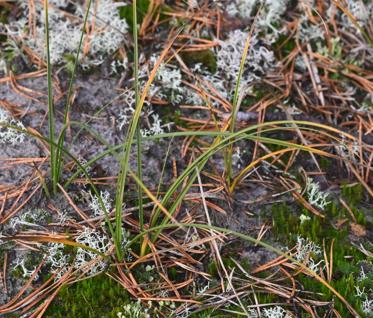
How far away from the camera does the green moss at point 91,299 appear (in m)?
2.88

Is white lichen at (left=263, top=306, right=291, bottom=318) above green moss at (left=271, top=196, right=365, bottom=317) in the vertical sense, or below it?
below

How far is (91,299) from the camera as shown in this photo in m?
2.92

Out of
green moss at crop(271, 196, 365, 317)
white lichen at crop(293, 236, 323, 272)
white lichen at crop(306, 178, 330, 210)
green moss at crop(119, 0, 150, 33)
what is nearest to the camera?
green moss at crop(271, 196, 365, 317)

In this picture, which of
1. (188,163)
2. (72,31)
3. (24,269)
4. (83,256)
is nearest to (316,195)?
(188,163)

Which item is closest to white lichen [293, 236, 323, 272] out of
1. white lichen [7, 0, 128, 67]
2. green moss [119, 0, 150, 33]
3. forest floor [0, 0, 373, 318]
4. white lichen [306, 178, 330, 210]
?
forest floor [0, 0, 373, 318]

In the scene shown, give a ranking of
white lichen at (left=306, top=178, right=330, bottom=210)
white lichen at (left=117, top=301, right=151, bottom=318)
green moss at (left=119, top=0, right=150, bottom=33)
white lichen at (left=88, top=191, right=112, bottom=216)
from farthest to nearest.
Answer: green moss at (left=119, top=0, right=150, bottom=33), white lichen at (left=306, top=178, right=330, bottom=210), white lichen at (left=88, top=191, right=112, bottom=216), white lichen at (left=117, top=301, right=151, bottom=318)

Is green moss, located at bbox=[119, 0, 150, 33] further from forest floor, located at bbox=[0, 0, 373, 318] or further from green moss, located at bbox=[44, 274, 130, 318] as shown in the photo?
green moss, located at bbox=[44, 274, 130, 318]

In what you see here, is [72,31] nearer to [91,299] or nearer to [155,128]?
[155,128]

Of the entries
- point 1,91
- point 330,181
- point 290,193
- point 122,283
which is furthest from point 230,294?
point 1,91

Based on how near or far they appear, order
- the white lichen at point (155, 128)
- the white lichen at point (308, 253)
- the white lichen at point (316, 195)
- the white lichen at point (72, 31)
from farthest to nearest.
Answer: the white lichen at point (72, 31)
the white lichen at point (155, 128)
the white lichen at point (316, 195)
the white lichen at point (308, 253)

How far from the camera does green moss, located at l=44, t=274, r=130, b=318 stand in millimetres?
2877

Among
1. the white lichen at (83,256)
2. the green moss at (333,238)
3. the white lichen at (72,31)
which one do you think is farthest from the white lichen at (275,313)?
the white lichen at (72,31)

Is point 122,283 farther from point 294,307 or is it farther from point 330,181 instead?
point 330,181

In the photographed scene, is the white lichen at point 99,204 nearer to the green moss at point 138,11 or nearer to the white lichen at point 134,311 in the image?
the white lichen at point 134,311
